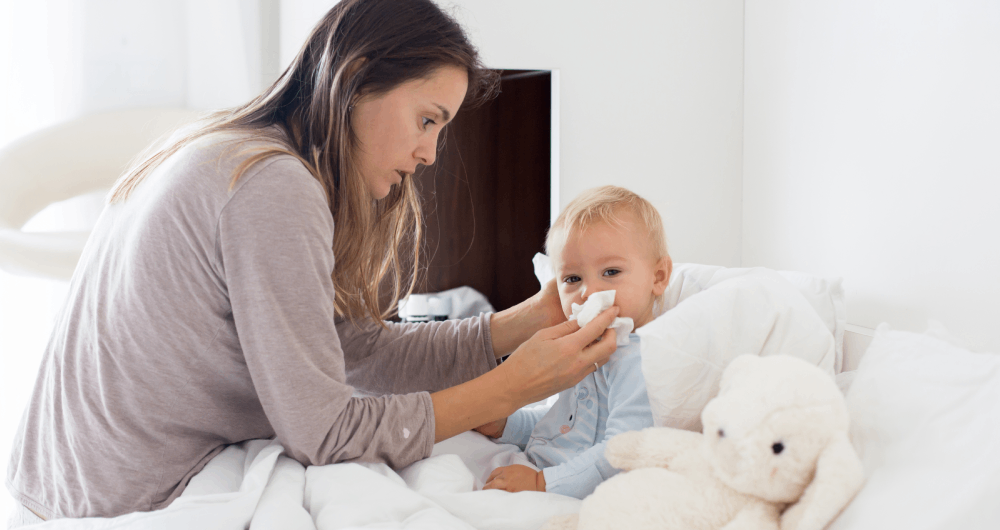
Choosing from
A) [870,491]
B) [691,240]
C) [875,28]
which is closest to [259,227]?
[870,491]

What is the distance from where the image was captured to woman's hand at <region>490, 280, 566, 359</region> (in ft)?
4.05

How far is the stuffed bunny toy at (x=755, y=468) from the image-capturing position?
22.5 inches

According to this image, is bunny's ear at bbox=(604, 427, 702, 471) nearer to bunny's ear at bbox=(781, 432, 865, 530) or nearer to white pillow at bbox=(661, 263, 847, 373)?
bunny's ear at bbox=(781, 432, 865, 530)

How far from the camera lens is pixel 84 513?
33.2 inches

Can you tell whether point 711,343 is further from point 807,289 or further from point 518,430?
point 518,430

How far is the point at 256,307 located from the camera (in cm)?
79

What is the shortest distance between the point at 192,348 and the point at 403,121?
42cm

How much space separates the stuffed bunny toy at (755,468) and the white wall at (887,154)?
526 mm

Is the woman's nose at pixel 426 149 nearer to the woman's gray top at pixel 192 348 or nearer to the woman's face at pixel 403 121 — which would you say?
the woman's face at pixel 403 121

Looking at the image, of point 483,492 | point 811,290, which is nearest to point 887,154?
point 811,290

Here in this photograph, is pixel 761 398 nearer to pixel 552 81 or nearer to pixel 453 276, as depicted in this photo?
pixel 552 81

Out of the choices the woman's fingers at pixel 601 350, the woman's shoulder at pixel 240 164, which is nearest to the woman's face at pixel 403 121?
the woman's shoulder at pixel 240 164

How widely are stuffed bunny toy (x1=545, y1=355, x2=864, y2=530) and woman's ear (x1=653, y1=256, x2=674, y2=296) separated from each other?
1.55ft

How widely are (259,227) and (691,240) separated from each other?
125cm
